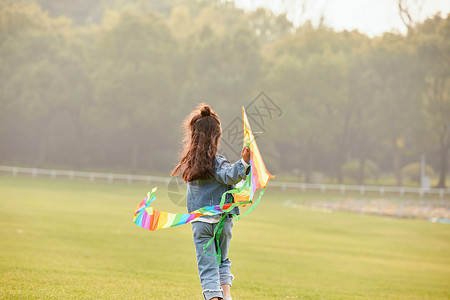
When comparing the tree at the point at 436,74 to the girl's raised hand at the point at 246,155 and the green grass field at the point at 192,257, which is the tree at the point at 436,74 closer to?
the green grass field at the point at 192,257

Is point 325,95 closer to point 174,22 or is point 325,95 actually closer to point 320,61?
point 320,61

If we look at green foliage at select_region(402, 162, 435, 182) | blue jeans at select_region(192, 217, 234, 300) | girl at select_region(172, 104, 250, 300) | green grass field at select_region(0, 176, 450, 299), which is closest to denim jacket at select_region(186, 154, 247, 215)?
girl at select_region(172, 104, 250, 300)

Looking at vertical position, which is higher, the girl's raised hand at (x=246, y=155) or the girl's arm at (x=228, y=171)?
the girl's raised hand at (x=246, y=155)

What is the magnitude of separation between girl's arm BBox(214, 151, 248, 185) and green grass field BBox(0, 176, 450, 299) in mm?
2037

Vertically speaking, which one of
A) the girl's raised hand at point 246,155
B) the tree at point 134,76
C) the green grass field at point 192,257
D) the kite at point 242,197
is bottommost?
the green grass field at point 192,257

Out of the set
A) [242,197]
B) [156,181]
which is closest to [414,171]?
[156,181]

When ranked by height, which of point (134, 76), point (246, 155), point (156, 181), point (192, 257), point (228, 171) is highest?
point (134, 76)

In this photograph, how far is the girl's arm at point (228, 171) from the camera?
14.8 feet

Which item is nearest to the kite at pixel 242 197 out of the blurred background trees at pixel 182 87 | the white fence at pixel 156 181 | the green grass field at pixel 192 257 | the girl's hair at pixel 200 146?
the girl's hair at pixel 200 146

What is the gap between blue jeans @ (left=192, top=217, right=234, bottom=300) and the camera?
462cm

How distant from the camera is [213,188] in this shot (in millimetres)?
4797

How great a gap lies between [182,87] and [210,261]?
1476 inches

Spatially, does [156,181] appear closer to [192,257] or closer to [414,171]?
[414,171]

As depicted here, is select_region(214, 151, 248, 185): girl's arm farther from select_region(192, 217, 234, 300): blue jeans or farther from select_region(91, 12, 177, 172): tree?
select_region(91, 12, 177, 172): tree
